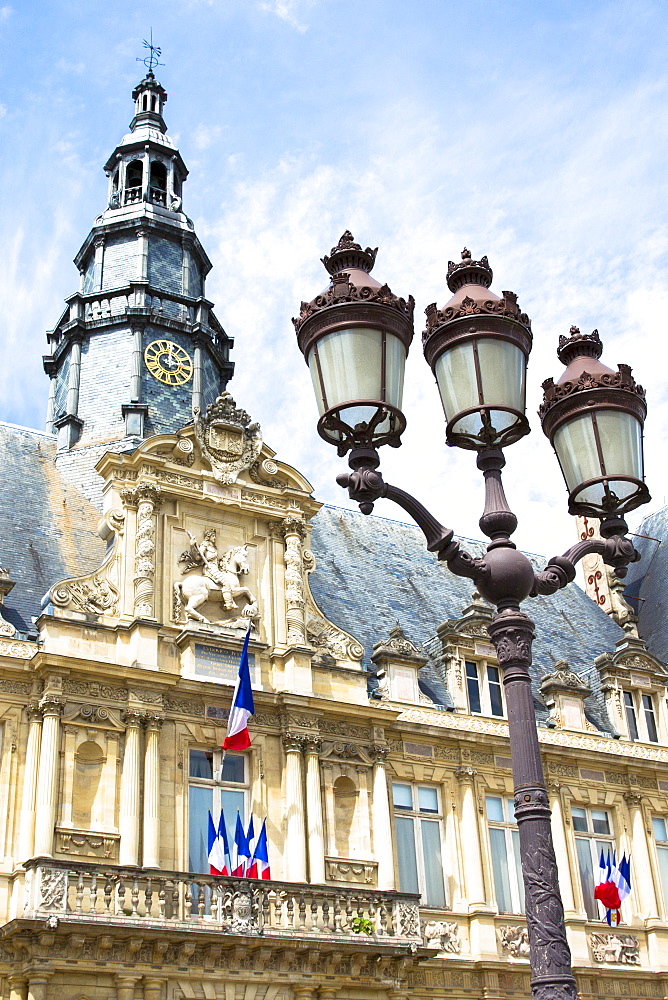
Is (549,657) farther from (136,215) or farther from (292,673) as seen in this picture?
(136,215)

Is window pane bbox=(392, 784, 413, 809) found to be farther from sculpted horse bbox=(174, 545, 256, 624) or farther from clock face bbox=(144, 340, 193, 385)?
clock face bbox=(144, 340, 193, 385)

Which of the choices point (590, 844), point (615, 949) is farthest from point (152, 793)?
point (615, 949)

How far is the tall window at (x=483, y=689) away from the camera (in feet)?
93.8

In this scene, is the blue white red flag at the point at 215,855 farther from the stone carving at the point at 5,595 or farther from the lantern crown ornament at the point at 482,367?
the lantern crown ornament at the point at 482,367

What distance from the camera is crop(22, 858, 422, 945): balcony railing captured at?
765 inches

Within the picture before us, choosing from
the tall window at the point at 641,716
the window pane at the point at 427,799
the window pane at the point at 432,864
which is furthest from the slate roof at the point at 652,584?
the window pane at the point at 432,864

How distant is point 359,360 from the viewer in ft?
30.8

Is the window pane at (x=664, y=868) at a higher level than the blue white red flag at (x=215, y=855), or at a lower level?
higher

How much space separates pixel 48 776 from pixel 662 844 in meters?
16.1

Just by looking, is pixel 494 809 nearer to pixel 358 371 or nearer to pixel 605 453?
pixel 605 453

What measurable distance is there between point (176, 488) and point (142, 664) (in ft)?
14.7

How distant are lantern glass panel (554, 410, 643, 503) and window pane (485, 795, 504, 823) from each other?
59.8 feet

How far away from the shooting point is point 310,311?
9953 millimetres

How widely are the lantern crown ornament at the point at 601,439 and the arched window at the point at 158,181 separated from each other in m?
28.1
